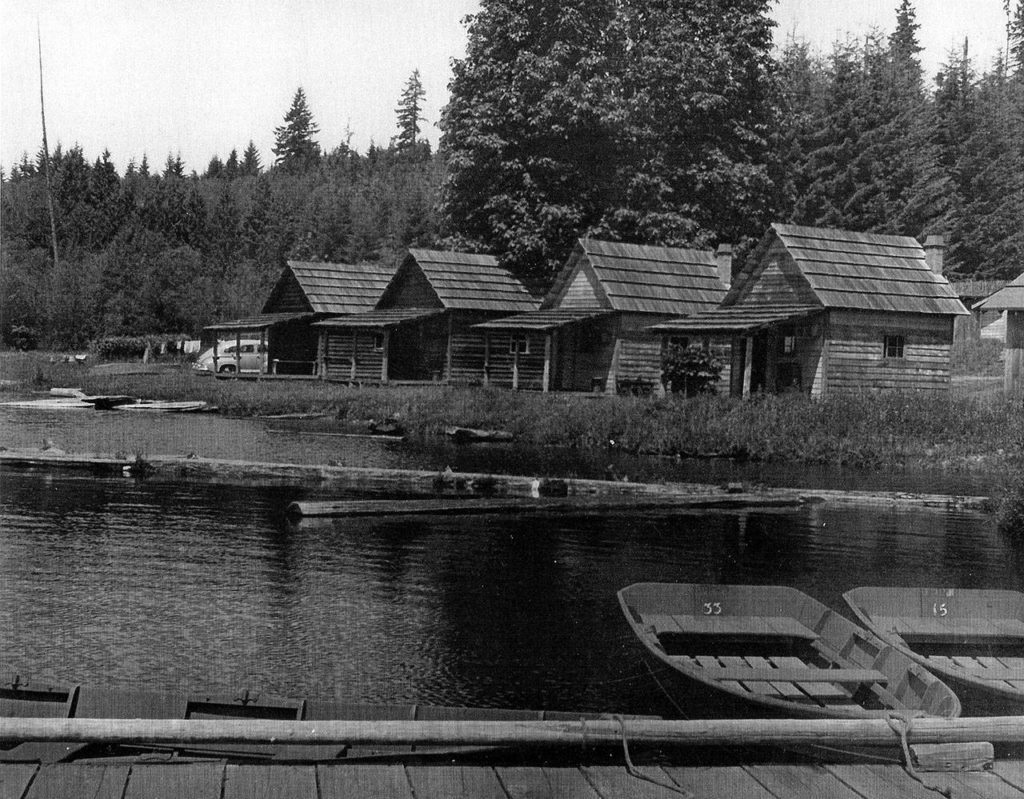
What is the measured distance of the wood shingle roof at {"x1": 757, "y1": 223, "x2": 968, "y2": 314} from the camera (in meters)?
39.8

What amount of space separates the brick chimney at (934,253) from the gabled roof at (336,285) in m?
23.9

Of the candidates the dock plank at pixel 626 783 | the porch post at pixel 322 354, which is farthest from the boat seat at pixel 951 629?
the porch post at pixel 322 354

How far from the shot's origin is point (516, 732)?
7.06 meters

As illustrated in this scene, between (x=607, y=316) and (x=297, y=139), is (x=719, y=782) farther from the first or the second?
(x=297, y=139)

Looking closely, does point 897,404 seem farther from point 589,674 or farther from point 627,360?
point 589,674

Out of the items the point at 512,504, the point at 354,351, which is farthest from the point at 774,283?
the point at 512,504

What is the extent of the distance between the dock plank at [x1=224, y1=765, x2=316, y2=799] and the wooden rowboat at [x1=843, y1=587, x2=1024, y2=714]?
5313 millimetres

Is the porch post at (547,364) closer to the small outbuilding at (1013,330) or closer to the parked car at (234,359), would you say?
the small outbuilding at (1013,330)

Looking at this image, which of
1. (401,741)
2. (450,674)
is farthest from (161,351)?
(401,741)

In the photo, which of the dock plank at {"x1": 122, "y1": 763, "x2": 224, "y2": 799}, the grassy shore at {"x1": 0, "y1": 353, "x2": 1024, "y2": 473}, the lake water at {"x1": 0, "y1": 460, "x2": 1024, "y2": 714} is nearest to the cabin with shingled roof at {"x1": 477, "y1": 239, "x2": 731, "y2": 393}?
the grassy shore at {"x1": 0, "y1": 353, "x2": 1024, "y2": 473}

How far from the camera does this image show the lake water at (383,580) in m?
11.5

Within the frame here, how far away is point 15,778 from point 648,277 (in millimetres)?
40658

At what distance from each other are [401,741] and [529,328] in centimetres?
3801

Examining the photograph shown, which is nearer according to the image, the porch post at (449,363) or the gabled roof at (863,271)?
the gabled roof at (863,271)
